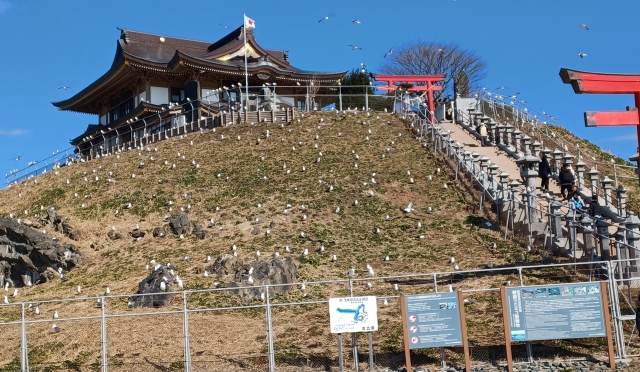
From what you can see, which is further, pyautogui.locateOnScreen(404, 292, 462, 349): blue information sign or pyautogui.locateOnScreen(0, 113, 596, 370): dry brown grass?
pyautogui.locateOnScreen(0, 113, 596, 370): dry brown grass

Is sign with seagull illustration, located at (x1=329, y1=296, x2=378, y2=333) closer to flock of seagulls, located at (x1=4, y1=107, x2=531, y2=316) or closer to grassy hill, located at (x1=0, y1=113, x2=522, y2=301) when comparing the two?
flock of seagulls, located at (x1=4, y1=107, x2=531, y2=316)

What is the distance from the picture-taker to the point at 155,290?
21.1 meters

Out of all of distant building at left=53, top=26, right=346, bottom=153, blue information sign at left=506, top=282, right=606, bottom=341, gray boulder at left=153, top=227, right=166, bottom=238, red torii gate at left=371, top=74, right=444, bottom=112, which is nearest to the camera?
blue information sign at left=506, top=282, right=606, bottom=341

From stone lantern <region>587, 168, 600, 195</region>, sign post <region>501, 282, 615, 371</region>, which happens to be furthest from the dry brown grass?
stone lantern <region>587, 168, 600, 195</region>

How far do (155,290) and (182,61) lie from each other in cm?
2739

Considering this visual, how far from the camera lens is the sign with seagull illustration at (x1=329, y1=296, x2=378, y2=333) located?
567 inches

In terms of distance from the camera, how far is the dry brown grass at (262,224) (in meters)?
18.0

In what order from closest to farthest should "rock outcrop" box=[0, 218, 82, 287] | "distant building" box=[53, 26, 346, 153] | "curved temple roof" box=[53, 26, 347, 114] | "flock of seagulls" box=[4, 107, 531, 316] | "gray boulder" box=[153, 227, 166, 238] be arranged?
"flock of seagulls" box=[4, 107, 531, 316]
"rock outcrop" box=[0, 218, 82, 287]
"gray boulder" box=[153, 227, 166, 238]
"distant building" box=[53, 26, 346, 153]
"curved temple roof" box=[53, 26, 347, 114]

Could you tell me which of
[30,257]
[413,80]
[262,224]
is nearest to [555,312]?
[262,224]

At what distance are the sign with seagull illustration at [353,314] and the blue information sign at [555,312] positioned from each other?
2562 millimetres

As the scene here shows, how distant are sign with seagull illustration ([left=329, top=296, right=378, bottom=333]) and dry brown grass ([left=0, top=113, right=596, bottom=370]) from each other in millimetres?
1593

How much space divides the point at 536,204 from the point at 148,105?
30.2m

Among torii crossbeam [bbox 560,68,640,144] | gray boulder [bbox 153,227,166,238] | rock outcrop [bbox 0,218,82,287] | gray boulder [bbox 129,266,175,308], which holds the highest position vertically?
torii crossbeam [bbox 560,68,640,144]

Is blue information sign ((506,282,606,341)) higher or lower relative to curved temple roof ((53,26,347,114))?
lower
